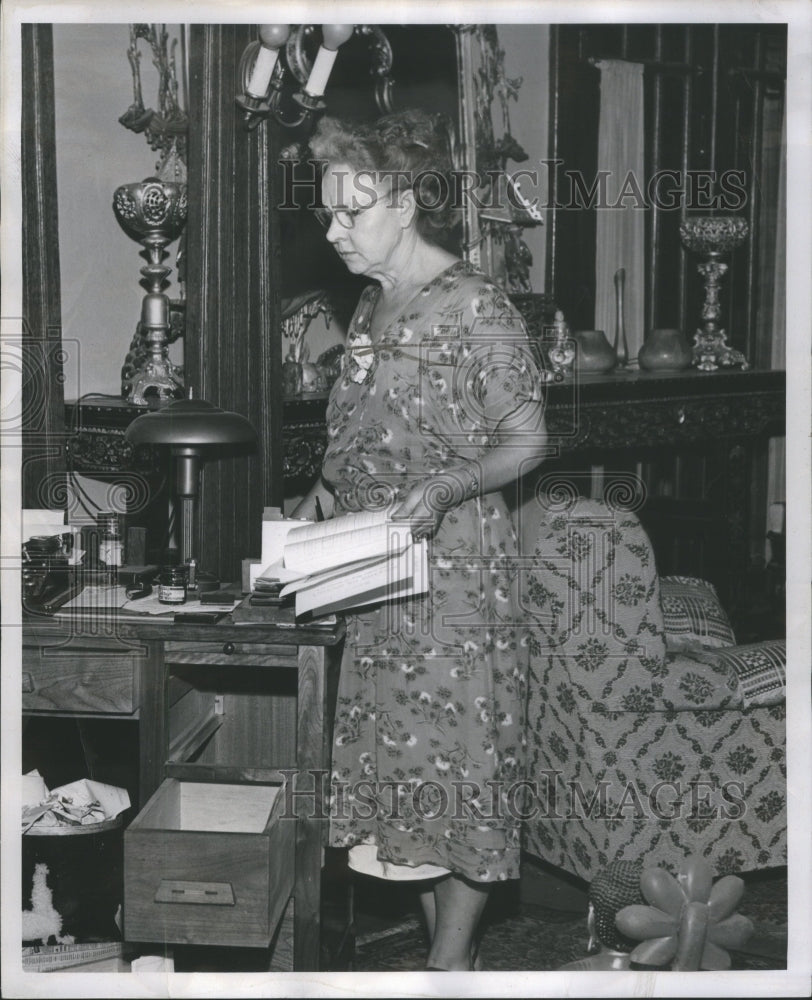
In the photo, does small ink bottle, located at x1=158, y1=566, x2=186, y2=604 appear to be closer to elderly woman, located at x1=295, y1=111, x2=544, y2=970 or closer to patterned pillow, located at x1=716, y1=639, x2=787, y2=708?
elderly woman, located at x1=295, y1=111, x2=544, y2=970

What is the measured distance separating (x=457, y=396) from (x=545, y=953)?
1355mm

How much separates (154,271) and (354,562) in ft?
4.64

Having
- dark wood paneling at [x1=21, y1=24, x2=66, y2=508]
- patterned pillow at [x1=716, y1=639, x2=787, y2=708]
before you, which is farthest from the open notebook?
patterned pillow at [x1=716, y1=639, x2=787, y2=708]

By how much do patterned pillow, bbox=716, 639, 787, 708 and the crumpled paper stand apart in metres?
1.40

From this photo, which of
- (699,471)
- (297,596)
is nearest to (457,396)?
(297,596)

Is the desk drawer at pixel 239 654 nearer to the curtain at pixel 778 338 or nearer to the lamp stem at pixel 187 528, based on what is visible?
the lamp stem at pixel 187 528

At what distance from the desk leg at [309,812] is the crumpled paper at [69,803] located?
46cm

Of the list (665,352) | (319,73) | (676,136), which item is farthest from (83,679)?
(676,136)

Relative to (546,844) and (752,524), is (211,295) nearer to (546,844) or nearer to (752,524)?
(546,844)

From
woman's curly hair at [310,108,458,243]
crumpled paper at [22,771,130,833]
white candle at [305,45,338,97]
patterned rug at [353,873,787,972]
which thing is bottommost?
patterned rug at [353,873,787,972]

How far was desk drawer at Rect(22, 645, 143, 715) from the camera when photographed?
221 centimetres

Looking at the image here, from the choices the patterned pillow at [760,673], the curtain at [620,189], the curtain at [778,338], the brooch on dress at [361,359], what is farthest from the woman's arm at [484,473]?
the curtain at [778,338]

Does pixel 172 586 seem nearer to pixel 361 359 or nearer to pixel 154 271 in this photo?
pixel 361 359

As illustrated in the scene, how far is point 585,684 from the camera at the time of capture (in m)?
2.67
